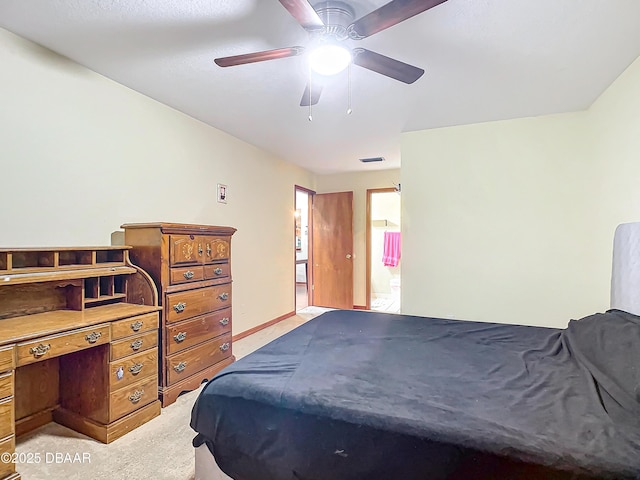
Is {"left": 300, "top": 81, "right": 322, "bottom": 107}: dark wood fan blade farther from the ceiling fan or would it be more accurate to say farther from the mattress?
the mattress

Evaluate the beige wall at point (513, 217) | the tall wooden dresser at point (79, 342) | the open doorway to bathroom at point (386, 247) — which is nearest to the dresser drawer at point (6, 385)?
the tall wooden dresser at point (79, 342)

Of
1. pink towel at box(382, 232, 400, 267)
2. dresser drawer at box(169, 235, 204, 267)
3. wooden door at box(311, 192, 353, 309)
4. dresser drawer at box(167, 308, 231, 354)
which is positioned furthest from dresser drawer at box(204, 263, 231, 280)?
pink towel at box(382, 232, 400, 267)

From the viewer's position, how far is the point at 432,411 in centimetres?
118

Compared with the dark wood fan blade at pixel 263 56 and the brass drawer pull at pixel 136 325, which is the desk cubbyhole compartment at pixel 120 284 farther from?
the dark wood fan blade at pixel 263 56

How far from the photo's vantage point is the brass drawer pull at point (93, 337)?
6.25 ft

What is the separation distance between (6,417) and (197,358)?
1.27 meters

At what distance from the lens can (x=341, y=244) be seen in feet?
19.0

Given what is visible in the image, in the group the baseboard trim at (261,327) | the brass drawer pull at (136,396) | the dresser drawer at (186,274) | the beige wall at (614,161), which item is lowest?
the baseboard trim at (261,327)

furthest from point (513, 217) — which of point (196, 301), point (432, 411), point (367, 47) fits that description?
point (196, 301)

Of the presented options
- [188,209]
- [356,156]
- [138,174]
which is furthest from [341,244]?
[138,174]

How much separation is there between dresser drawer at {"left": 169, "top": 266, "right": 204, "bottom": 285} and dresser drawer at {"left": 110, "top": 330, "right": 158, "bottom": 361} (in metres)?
0.42

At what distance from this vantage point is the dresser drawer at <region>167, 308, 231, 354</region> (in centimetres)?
252

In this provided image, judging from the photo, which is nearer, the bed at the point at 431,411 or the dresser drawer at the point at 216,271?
the bed at the point at 431,411

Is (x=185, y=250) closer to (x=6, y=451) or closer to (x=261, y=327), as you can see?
(x=6, y=451)
